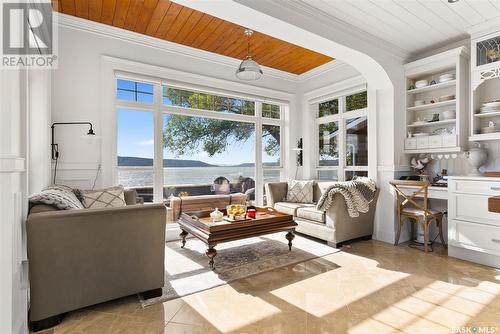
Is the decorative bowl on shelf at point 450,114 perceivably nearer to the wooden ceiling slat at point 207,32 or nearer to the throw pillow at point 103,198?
the wooden ceiling slat at point 207,32

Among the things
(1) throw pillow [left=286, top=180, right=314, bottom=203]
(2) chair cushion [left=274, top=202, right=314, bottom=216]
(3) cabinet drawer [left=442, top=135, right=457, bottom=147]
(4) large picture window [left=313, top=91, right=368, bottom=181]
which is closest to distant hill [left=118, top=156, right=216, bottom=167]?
(2) chair cushion [left=274, top=202, right=314, bottom=216]

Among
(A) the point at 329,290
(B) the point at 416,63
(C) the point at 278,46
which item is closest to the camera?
(A) the point at 329,290

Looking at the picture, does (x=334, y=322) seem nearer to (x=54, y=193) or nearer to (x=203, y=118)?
(x=54, y=193)

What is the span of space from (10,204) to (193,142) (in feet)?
10.2

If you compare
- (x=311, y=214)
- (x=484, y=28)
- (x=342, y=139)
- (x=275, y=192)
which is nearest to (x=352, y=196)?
(x=311, y=214)

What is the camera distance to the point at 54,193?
217cm

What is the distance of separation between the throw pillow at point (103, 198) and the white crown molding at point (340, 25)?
2.73 metres

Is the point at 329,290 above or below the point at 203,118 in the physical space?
below

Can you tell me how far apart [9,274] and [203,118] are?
11.3 feet

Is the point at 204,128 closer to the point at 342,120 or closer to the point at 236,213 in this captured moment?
the point at 236,213

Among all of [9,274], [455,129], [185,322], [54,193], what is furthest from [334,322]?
[455,129]

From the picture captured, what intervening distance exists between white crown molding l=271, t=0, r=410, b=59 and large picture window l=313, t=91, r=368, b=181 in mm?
827

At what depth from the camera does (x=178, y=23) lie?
3.41 metres

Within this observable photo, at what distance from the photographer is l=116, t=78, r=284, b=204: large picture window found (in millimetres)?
3891
